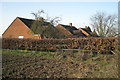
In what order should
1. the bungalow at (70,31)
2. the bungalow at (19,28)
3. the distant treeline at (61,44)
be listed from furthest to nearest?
the bungalow at (19,28)
the bungalow at (70,31)
the distant treeline at (61,44)

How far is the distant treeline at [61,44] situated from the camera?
1255 centimetres

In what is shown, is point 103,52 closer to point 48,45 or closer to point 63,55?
point 63,55

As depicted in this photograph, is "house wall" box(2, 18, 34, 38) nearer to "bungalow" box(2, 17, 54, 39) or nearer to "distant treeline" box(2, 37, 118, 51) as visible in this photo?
"bungalow" box(2, 17, 54, 39)

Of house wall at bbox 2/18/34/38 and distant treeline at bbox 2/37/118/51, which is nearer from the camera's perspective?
distant treeline at bbox 2/37/118/51

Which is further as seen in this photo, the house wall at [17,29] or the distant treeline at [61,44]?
the house wall at [17,29]

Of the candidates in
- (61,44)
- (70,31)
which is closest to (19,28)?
(70,31)

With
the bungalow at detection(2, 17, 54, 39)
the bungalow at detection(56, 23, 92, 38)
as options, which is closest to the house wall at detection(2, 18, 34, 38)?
the bungalow at detection(2, 17, 54, 39)

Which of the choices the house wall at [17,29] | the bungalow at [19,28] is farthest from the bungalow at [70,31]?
the house wall at [17,29]

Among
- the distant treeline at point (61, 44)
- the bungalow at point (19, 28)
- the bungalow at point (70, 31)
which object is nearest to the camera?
the distant treeline at point (61, 44)

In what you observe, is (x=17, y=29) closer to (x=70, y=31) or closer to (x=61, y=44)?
(x=70, y=31)

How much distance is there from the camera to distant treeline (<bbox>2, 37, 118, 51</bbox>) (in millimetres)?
12547

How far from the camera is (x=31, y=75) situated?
6.15m

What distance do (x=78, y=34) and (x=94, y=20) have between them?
8.89 m

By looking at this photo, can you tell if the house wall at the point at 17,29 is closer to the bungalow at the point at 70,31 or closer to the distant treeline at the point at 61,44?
the bungalow at the point at 70,31
